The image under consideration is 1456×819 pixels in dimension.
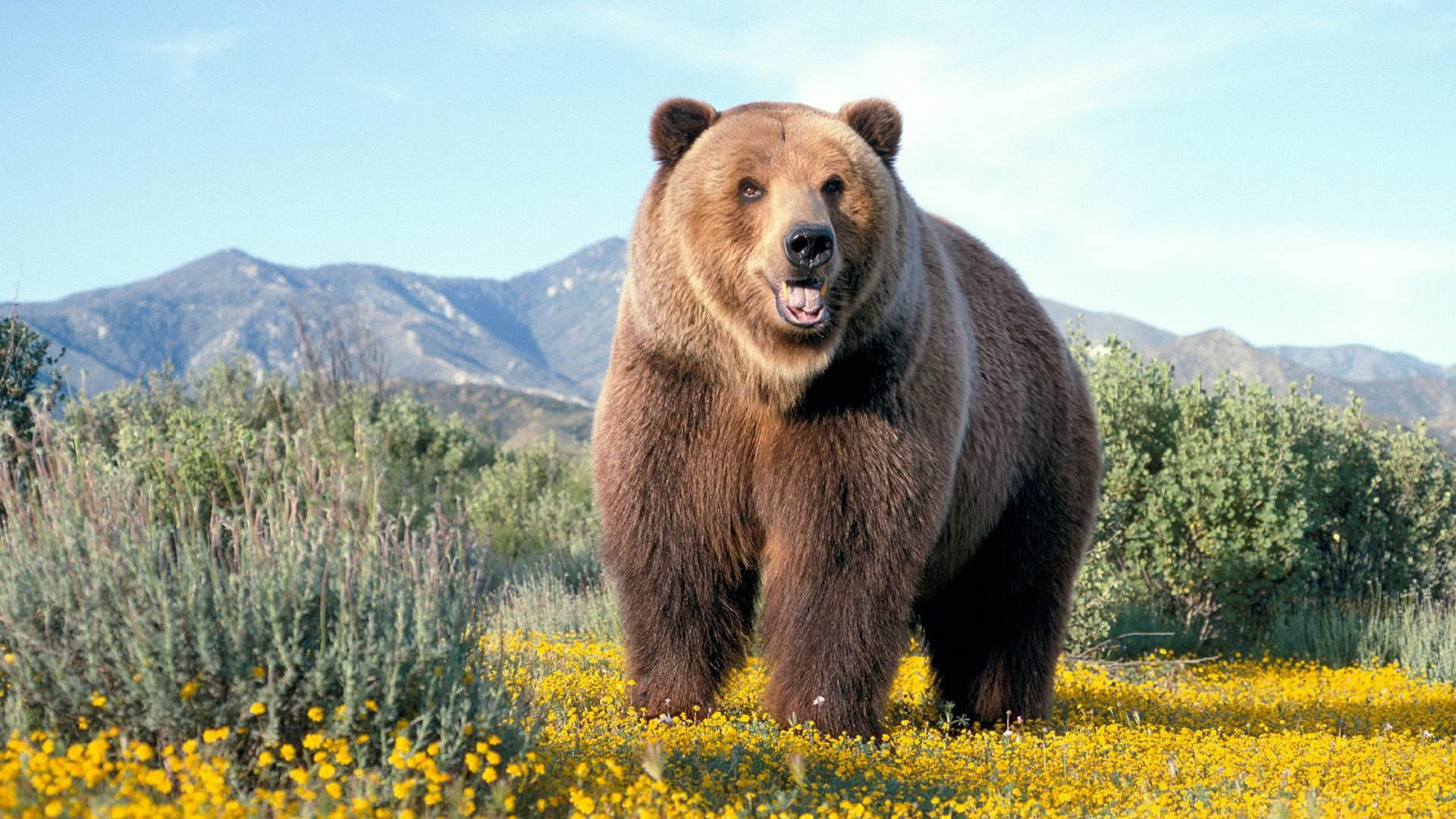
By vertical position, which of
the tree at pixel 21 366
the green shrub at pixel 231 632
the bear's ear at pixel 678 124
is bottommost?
the green shrub at pixel 231 632

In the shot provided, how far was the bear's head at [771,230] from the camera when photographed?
192 inches

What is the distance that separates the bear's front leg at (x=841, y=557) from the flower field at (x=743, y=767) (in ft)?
0.74

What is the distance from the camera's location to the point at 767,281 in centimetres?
495

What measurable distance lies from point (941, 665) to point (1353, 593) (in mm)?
10771

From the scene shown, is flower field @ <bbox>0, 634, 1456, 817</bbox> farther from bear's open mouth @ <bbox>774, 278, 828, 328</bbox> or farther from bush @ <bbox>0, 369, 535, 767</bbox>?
bear's open mouth @ <bbox>774, 278, 828, 328</bbox>

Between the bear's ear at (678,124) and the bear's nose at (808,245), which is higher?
the bear's ear at (678,124)

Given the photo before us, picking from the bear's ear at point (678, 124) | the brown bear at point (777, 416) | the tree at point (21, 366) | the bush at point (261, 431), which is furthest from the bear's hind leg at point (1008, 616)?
the tree at point (21, 366)

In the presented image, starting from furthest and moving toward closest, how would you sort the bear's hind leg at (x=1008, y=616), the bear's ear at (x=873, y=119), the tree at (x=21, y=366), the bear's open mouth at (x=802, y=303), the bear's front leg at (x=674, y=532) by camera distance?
the tree at (x=21, y=366), the bear's hind leg at (x=1008, y=616), the bear's ear at (x=873, y=119), the bear's front leg at (x=674, y=532), the bear's open mouth at (x=802, y=303)

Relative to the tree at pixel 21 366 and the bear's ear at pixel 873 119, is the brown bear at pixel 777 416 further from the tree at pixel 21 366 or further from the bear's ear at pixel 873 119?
the tree at pixel 21 366

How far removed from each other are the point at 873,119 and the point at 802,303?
110 centimetres

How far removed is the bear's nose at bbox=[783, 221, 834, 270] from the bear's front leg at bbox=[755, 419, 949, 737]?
29.3 inches

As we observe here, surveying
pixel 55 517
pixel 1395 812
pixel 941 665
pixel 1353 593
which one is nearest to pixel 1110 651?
pixel 1353 593

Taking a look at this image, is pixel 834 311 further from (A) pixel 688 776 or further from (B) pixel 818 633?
(A) pixel 688 776

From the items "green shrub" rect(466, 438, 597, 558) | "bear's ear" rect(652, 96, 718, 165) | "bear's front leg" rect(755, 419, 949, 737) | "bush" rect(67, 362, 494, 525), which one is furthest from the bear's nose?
"green shrub" rect(466, 438, 597, 558)
